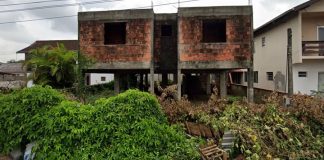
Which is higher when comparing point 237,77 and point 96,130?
point 237,77

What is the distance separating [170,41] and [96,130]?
1083 centimetres

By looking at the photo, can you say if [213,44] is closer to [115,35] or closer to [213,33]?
[213,33]

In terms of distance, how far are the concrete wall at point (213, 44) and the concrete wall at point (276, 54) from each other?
12.2 feet

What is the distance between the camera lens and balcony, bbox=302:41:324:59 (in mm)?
17781

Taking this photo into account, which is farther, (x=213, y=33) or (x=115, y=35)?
(x=115, y=35)

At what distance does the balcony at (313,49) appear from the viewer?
17.8 metres

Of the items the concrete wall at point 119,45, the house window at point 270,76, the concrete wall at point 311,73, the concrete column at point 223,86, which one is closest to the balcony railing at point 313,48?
the concrete wall at point 311,73

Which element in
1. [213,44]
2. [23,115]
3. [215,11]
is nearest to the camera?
[23,115]

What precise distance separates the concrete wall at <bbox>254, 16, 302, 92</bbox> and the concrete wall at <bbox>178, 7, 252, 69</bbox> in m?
3.71

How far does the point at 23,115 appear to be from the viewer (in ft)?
27.1

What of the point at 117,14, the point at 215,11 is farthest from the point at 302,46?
the point at 117,14

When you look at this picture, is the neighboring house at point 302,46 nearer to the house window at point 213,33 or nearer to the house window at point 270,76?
the house window at point 270,76

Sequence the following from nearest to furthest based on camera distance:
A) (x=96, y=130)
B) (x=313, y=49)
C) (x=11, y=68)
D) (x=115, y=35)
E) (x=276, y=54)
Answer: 1. (x=96, y=130)
2. (x=313, y=49)
3. (x=115, y=35)
4. (x=276, y=54)
5. (x=11, y=68)

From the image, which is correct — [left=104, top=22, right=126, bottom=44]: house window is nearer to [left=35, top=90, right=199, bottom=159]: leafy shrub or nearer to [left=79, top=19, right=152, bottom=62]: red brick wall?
[left=79, top=19, right=152, bottom=62]: red brick wall
